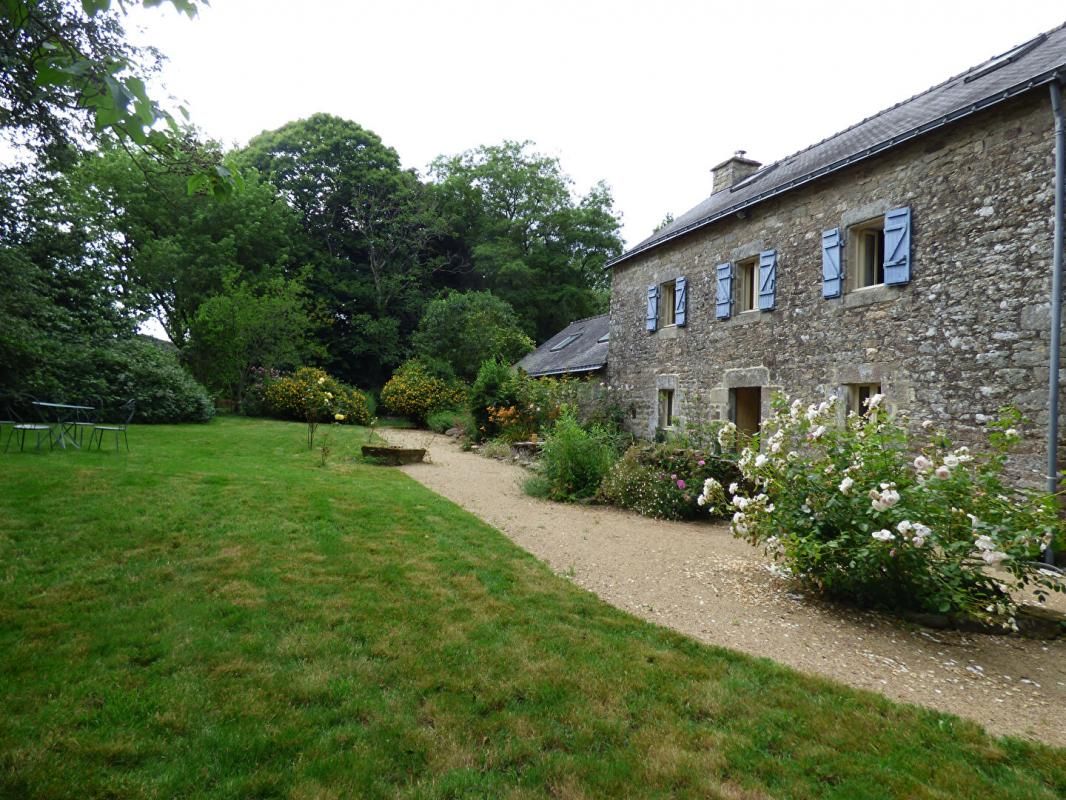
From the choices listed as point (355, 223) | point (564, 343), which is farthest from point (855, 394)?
point (355, 223)

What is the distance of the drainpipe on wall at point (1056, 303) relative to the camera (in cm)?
591

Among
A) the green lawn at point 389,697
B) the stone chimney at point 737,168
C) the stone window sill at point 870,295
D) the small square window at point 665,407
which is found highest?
the stone chimney at point 737,168

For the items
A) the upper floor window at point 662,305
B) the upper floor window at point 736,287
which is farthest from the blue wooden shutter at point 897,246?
the upper floor window at point 662,305

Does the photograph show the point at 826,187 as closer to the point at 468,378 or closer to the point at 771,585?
the point at 771,585

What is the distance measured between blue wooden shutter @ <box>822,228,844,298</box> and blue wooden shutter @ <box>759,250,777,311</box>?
1027mm

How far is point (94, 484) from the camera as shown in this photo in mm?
6484

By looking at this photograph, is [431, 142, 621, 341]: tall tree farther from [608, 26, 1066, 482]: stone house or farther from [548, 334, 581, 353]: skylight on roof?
[608, 26, 1066, 482]: stone house

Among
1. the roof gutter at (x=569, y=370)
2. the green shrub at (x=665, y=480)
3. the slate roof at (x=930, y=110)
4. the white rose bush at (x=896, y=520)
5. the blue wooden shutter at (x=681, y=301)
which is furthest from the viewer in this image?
the roof gutter at (x=569, y=370)

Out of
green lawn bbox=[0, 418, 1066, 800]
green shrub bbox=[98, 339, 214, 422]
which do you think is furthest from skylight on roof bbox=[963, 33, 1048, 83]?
green shrub bbox=[98, 339, 214, 422]

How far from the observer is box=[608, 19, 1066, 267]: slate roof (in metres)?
6.59

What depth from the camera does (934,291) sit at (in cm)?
716

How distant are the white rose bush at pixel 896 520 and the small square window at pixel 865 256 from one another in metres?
4.67

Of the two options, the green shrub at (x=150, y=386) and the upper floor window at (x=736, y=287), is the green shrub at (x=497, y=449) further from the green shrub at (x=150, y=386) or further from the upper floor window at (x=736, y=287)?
the green shrub at (x=150, y=386)

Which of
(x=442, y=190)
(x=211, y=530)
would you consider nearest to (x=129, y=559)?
(x=211, y=530)
